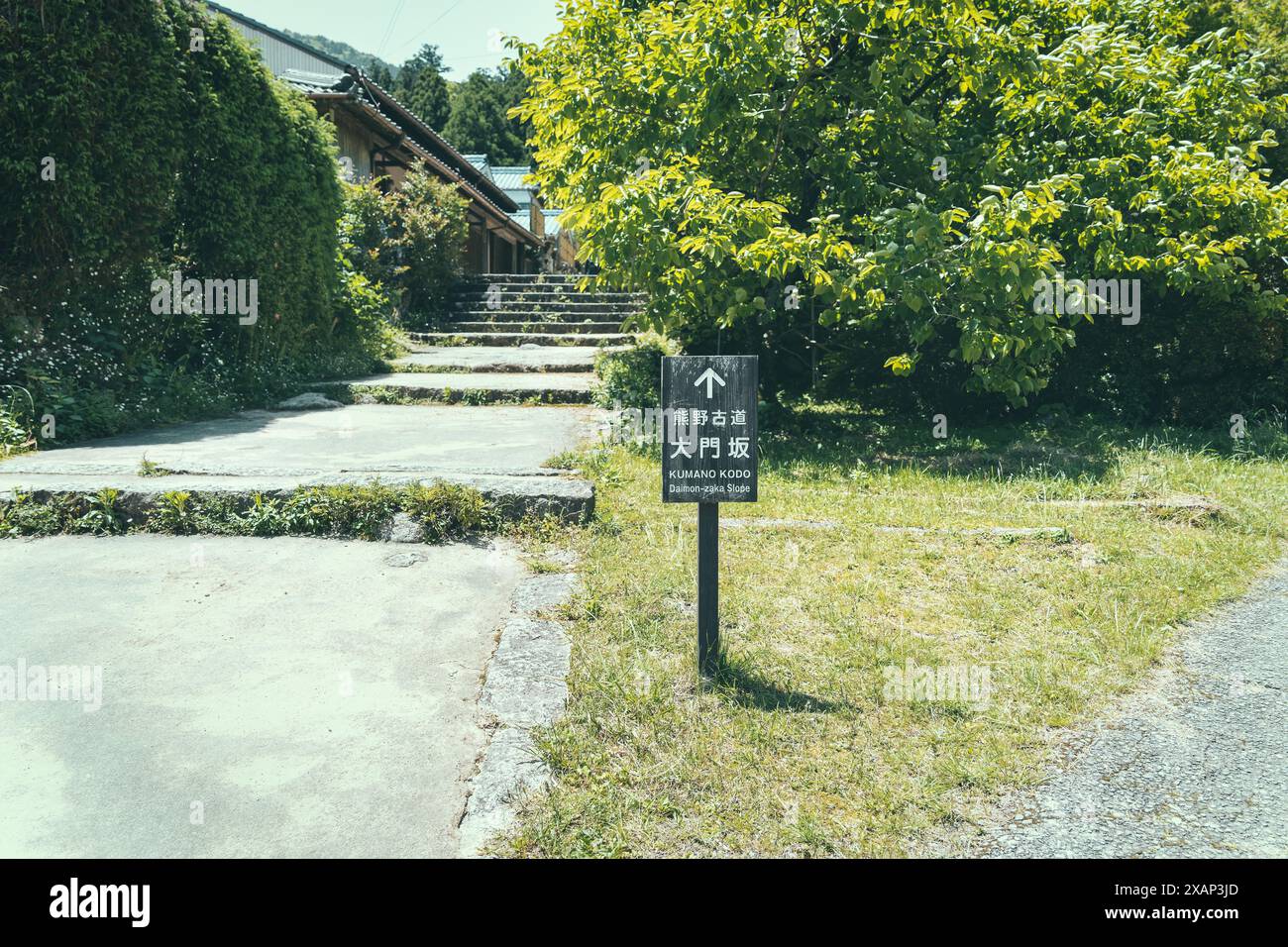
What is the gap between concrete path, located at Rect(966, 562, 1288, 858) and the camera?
257cm

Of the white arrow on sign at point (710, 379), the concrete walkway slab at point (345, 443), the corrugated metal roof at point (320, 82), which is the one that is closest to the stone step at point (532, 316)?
the corrugated metal roof at point (320, 82)

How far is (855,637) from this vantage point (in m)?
3.96

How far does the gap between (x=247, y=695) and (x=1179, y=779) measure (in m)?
3.22

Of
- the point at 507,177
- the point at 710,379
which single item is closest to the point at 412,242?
the point at 710,379

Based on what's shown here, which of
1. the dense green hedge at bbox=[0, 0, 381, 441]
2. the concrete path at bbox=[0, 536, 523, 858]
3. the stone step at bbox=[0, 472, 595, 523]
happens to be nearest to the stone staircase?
the dense green hedge at bbox=[0, 0, 381, 441]

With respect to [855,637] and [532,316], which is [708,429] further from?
[532,316]

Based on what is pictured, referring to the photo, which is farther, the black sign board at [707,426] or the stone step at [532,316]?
the stone step at [532,316]

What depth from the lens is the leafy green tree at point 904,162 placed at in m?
7.15

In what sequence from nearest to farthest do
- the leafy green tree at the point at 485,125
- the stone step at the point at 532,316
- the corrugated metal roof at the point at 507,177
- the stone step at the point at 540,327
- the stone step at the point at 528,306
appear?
the stone step at the point at 540,327 < the stone step at the point at 532,316 < the stone step at the point at 528,306 < the corrugated metal roof at the point at 507,177 < the leafy green tree at the point at 485,125

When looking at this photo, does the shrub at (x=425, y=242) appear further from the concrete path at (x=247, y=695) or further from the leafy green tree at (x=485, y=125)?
the leafy green tree at (x=485, y=125)

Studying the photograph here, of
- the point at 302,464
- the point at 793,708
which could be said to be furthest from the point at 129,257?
the point at 793,708

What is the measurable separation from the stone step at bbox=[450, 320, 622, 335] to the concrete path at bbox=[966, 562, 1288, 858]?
42.0 ft

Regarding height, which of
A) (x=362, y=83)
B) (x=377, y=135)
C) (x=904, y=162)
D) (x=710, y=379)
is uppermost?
(x=362, y=83)

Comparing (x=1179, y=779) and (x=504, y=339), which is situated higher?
(x=504, y=339)
